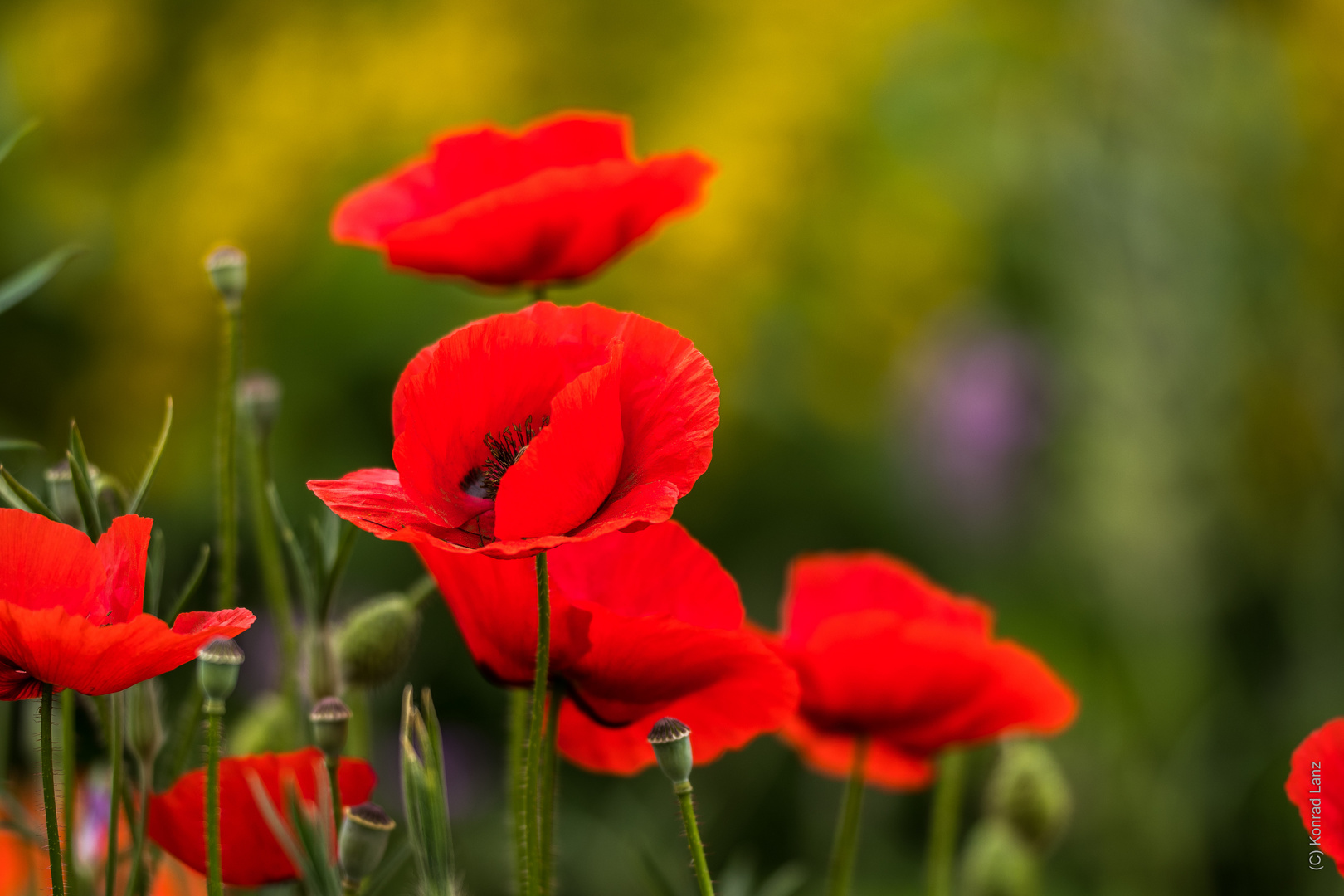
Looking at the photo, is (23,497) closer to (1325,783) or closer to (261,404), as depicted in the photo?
(261,404)

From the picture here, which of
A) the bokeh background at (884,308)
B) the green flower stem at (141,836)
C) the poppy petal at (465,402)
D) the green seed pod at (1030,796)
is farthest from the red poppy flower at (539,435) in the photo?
the bokeh background at (884,308)

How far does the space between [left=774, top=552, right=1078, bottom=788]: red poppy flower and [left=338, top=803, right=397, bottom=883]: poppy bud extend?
161mm

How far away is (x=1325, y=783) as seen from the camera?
1.05 ft

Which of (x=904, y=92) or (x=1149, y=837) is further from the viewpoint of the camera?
(x=904, y=92)

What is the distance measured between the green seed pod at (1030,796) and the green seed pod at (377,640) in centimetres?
22

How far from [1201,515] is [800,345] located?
718 mm

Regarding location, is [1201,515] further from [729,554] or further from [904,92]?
[904,92]

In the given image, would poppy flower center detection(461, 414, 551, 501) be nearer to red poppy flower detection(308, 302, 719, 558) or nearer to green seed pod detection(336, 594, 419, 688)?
red poppy flower detection(308, 302, 719, 558)

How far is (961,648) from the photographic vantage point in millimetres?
443

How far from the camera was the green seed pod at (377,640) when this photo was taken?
16.8 inches

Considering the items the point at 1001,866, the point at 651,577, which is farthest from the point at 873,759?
the point at 651,577

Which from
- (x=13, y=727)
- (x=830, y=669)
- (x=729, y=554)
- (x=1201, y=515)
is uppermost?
(x=830, y=669)

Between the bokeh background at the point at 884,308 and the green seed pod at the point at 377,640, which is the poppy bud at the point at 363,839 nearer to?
the green seed pod at the point at 377,640

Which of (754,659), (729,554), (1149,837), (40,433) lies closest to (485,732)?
(729,554)
